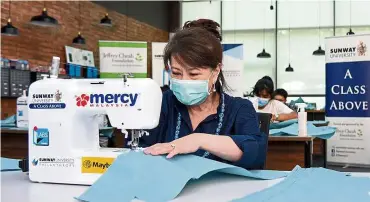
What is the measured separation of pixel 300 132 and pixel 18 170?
241 centimetres

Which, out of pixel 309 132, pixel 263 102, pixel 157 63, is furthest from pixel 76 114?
pixel 157 63

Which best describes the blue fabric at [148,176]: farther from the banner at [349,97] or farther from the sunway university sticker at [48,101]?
the banner at [349,97]

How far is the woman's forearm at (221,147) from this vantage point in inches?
56.6

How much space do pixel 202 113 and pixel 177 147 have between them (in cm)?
47

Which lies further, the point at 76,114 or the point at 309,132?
the point at 309,132

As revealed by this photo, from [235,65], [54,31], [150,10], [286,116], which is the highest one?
[150,10]

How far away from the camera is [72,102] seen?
151cm

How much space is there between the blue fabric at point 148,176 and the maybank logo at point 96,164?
0.32ft

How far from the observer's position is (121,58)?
750 centimetres

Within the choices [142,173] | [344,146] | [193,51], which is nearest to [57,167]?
[142,173]

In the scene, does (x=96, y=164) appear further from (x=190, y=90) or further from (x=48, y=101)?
(x=190, y=90)

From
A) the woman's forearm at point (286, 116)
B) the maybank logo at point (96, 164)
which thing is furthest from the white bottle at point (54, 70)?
the woman's forearm at point (286, 116)

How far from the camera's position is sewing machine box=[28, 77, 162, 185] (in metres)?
1.48

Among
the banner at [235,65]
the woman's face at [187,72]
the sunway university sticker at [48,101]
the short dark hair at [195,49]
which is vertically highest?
the banner at [235,65]
